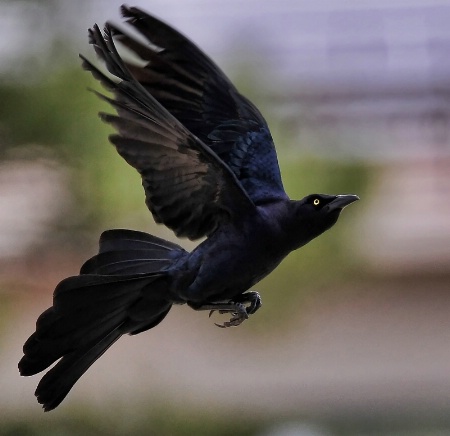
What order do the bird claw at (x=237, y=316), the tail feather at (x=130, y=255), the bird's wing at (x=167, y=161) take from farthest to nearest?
the tail feather at (x=130, y=255), the bird claw at (x=237, y=316), the bird's wing at (x=167, y=161)

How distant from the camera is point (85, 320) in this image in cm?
167

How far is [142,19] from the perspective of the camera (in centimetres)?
170

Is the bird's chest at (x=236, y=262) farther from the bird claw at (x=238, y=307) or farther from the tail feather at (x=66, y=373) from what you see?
the tail feather at (x=66, y=373)

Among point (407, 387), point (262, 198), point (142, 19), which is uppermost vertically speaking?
point (142, 19)

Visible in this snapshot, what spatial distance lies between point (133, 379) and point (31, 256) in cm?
55

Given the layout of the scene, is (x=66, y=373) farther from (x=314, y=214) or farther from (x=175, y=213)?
(x=314, y=214)

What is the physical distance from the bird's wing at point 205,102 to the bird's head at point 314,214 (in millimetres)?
161

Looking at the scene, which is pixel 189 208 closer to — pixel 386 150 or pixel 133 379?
pixel 133 379

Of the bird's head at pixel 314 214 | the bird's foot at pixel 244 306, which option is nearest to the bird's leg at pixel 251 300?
the bird's foot at pixel 244 306

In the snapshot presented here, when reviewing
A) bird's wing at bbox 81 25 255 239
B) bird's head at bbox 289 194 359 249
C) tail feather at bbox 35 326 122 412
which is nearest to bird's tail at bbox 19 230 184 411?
tail feather at bbox 35 326 122 412

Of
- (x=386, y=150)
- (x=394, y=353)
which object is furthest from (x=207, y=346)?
(x=386, y=150)

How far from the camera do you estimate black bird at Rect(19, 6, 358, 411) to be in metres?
1.50

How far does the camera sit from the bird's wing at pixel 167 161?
4.72 ft

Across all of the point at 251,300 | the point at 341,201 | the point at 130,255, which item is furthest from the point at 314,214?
the point at 130,255
